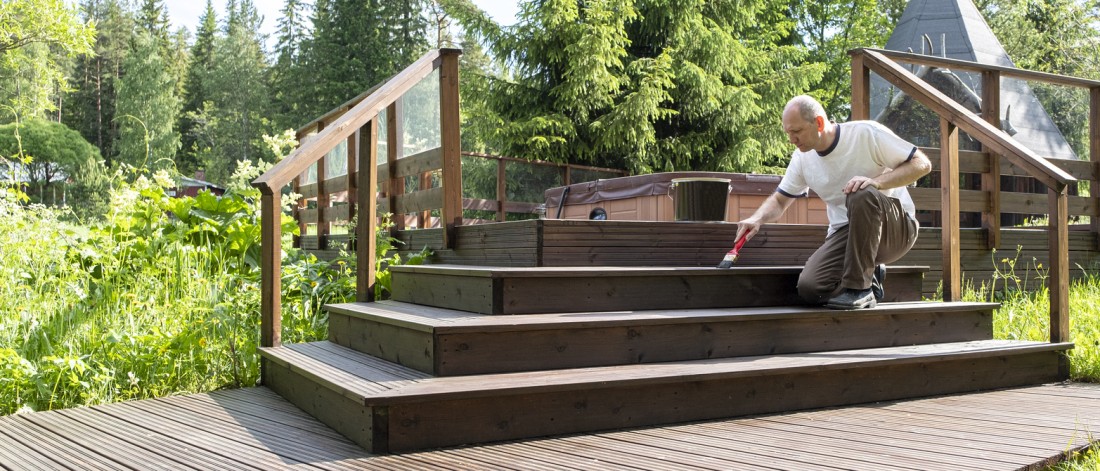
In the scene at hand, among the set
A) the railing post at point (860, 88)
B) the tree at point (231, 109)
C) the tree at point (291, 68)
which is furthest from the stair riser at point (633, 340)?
the tree at point (231, 109)

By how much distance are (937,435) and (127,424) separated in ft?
8.76

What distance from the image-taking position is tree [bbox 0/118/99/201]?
23.4 meters

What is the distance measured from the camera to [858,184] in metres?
3.23

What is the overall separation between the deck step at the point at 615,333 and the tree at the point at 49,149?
23837 millimetres

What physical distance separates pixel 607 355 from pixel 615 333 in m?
0.08

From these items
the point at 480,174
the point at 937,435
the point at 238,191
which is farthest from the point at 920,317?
the point at 480,174

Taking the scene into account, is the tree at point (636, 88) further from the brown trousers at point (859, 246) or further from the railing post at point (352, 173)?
the brown trousers at point (859, 246)

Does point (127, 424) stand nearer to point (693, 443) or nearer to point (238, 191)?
point (693, 443)

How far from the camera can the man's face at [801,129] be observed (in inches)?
133

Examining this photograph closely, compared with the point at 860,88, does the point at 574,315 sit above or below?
below

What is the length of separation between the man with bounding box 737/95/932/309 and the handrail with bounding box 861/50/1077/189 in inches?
21.2

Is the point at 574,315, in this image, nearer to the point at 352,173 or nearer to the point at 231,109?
the point at 352,173

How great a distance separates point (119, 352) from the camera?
3.29 meters

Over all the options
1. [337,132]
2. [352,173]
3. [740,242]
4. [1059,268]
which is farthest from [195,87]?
[1059,268]
